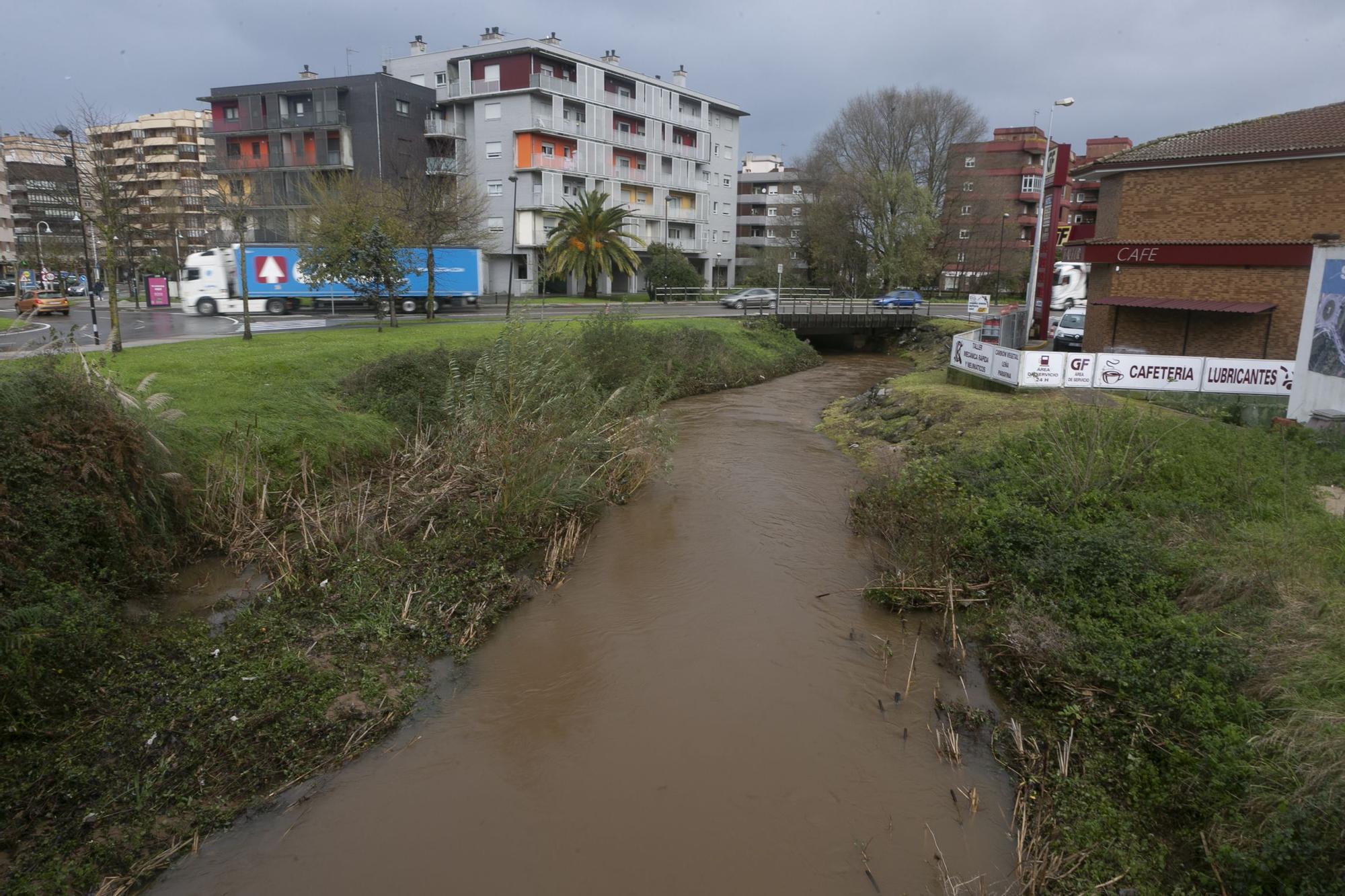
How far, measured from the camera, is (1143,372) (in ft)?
62.4

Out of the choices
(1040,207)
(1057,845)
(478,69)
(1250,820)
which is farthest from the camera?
(478,69)

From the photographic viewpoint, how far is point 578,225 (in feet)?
144

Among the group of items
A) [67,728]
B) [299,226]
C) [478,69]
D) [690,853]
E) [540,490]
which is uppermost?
[478,69]

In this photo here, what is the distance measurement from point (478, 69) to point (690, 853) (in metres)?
53.9

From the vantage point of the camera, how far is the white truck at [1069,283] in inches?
1540

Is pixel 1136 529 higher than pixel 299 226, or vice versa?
pixel 299 226

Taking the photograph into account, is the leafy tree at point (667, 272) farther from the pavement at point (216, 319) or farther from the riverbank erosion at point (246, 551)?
the riverbank erosion at point (246, 551)

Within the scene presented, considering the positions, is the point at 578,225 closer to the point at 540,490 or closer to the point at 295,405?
the point at 295,405

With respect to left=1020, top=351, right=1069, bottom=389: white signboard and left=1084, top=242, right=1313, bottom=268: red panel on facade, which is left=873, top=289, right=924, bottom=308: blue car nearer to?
left=1084, top=242, right=1313, bottom=268: red panel on facade

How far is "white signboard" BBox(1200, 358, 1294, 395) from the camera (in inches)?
717

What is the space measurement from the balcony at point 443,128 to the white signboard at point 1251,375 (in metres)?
45.9

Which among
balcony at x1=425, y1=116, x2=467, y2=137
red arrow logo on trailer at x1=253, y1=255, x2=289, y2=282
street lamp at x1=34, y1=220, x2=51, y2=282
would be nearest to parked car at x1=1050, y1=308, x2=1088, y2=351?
red arrow logo on trailer at x1=253, y1=255, x2=289, y2=282

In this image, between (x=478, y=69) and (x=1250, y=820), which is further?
(x=478, y=69)

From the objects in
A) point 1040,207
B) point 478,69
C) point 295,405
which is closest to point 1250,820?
point 295,405
